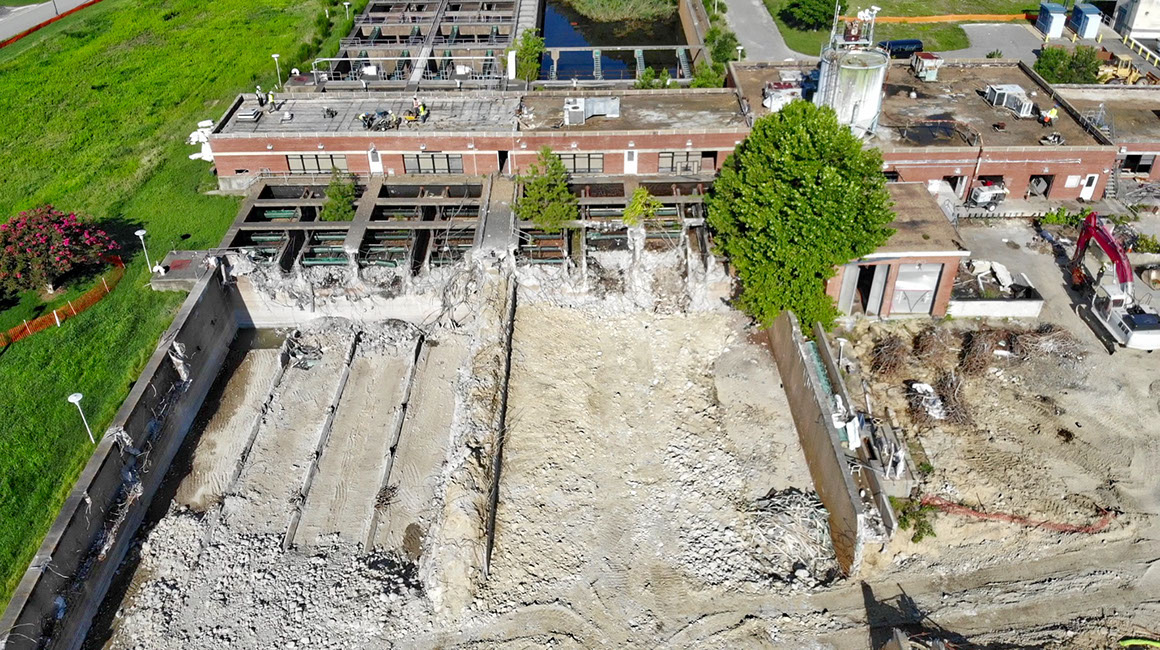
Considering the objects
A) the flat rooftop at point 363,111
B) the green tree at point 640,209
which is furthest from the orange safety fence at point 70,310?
the green tree at point 640,209

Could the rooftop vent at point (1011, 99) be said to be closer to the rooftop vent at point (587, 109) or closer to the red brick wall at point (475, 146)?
the red brick wall at point (475, 146)

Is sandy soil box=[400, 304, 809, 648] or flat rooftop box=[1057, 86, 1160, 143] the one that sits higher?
flat rooftop box=[1057, 86, 1160, 143]

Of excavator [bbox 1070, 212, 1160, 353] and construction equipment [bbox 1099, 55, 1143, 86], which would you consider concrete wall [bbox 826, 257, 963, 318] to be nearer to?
excavator [bbox 1070, 212, 1160, 353]

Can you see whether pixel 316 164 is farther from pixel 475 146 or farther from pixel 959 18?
pixel 959 18

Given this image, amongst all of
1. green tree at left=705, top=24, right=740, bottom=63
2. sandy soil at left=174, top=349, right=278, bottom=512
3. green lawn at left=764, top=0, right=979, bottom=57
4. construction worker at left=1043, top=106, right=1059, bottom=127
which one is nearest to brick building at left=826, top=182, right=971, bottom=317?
construction worker at left=1043, top=106, right=1059, bottom=127

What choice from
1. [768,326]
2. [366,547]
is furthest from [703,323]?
[366,547]

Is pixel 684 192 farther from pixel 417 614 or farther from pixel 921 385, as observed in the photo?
pixel 417 614
